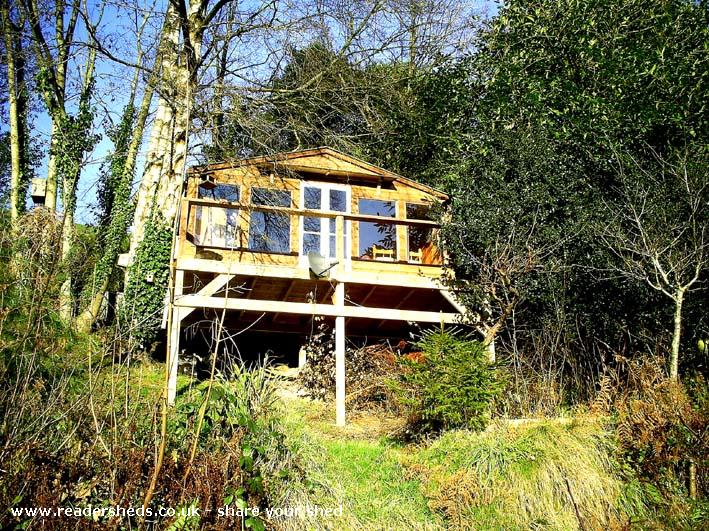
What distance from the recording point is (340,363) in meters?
10.5

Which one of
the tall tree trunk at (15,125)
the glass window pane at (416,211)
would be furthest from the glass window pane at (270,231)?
the tall tree trunk at (15,125)

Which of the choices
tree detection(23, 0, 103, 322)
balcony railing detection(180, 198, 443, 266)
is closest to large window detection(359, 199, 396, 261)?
balcony railing detection(180, 198, 443, 266)

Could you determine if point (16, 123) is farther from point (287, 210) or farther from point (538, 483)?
point (538, 483)

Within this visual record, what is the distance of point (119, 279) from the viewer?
18.4 m

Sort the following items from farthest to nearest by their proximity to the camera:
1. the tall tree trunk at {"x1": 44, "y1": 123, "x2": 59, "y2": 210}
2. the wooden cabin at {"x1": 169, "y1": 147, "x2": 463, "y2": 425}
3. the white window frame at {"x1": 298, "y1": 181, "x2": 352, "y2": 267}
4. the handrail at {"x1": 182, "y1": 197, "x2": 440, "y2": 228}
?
the tall tree trunk at {"x1": 44, "y1": 123, "x2": 59, "y2": 210} → the white window frame at {"x1": 298, "y1": 181, "x2": 352, "y2": 267} → the wooden cabin at {"x1": 169, "y1": 147, "x2": 463, "y2": 425} → the handrail at {"x1": 182, "y1": 197, "x2": 440, "y2": 228}

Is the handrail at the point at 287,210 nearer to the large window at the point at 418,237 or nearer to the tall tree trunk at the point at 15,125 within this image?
the large window at the point at 418,237

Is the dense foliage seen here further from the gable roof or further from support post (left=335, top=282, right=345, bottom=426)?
support post (left=335, top=282, right=345, bottom=426)

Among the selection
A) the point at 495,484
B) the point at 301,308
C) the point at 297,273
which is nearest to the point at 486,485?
the point at 495,484

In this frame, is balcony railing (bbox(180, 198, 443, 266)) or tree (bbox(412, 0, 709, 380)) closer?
tree (bbox(412, 0, 709, 380))

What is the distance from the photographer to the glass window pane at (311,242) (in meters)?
13.0

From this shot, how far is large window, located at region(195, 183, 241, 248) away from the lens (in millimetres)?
12391

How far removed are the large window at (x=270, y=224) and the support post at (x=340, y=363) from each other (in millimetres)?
1981

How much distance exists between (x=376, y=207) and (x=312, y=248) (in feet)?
5.83

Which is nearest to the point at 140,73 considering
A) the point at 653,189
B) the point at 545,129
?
the point at 545,129
